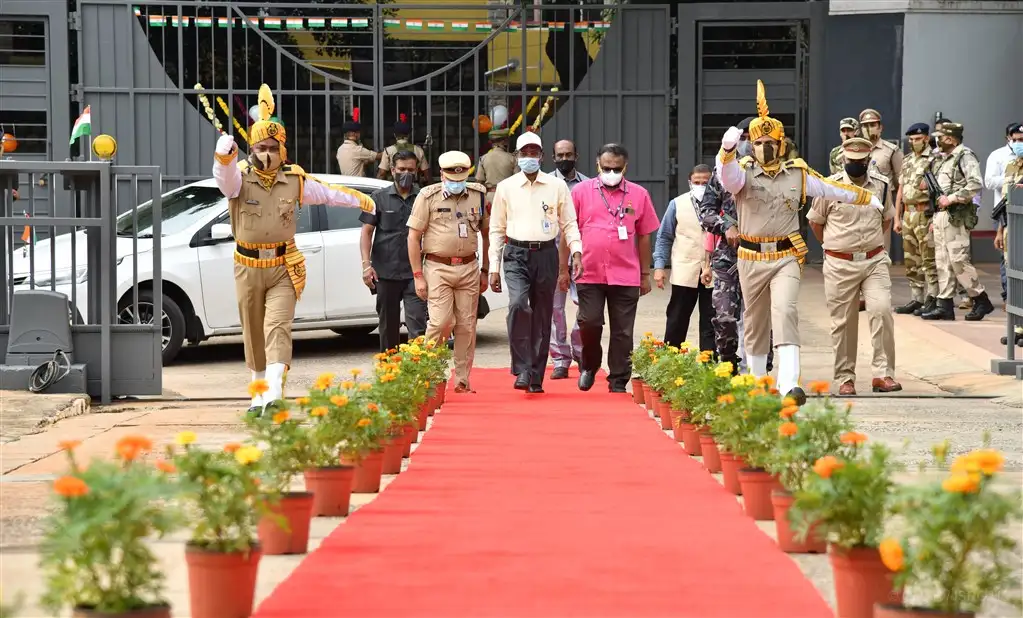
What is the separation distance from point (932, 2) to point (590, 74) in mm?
4684

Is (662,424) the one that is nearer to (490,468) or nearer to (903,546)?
(490,468)

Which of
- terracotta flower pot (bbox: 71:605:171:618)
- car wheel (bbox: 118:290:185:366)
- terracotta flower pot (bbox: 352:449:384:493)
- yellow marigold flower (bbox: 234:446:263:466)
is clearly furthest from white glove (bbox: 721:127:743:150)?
terracotta flower pot (bbox: 71:605:171:618)

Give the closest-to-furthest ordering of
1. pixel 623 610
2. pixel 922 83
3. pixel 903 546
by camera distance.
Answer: pixel 903 546
pixel 623 610
pixel 922 83

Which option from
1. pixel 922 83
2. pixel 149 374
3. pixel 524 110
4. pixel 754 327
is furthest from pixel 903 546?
pixel 922 83

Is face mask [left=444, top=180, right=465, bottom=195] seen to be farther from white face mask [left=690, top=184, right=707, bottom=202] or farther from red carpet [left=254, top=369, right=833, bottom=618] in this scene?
red carpet [left=254, top=369, right=833, bottom=618]

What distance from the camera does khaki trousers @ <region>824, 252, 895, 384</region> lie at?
1234cm

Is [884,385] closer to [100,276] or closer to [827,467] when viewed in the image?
[100,276]

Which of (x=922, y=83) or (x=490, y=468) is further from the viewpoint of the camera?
(x=922, y=83)

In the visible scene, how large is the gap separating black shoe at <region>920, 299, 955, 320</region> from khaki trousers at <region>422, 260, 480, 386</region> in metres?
6.33

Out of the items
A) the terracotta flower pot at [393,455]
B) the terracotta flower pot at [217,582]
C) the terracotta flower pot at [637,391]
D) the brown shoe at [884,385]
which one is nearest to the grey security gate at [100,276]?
the terracotta flower pot at [637,391]

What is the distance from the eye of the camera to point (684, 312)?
514 inches

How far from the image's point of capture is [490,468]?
28.3ft

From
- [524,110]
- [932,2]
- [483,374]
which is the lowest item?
[483,374]

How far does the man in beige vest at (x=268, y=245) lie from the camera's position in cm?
1047
